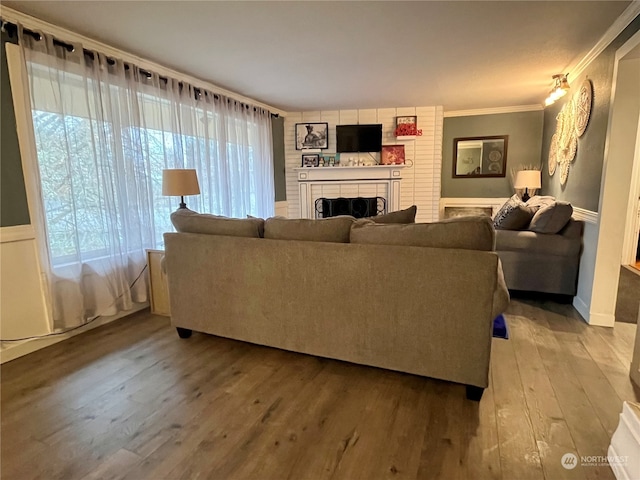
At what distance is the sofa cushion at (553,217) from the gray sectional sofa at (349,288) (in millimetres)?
1845

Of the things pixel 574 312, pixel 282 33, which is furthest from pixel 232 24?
pixel 574 312

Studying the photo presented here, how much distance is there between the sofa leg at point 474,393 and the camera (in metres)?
1.81

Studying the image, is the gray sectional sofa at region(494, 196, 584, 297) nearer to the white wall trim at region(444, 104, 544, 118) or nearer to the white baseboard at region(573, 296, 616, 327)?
the white baseboard at region(573, 296, 616, 327)

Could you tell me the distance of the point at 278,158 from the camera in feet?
18.9

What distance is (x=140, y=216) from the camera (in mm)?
3184

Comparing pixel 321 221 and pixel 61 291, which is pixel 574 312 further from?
pixel 61 291

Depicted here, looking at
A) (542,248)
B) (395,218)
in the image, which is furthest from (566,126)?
(395,218)

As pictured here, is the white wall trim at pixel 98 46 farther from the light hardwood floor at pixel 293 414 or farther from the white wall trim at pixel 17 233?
the light hardwood floor at pixel 293 414

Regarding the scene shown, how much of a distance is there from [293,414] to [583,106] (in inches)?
150

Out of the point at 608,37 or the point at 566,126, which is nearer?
the point at 608,37

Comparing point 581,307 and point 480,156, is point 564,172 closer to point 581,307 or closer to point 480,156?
point 581,307

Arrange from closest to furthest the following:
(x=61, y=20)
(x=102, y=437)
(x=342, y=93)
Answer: (x=102, y=437) < (x=61, y=20) < (x=342, y=93)

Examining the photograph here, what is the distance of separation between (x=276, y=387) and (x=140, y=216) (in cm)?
213

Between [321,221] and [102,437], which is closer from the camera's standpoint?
[102,437]
